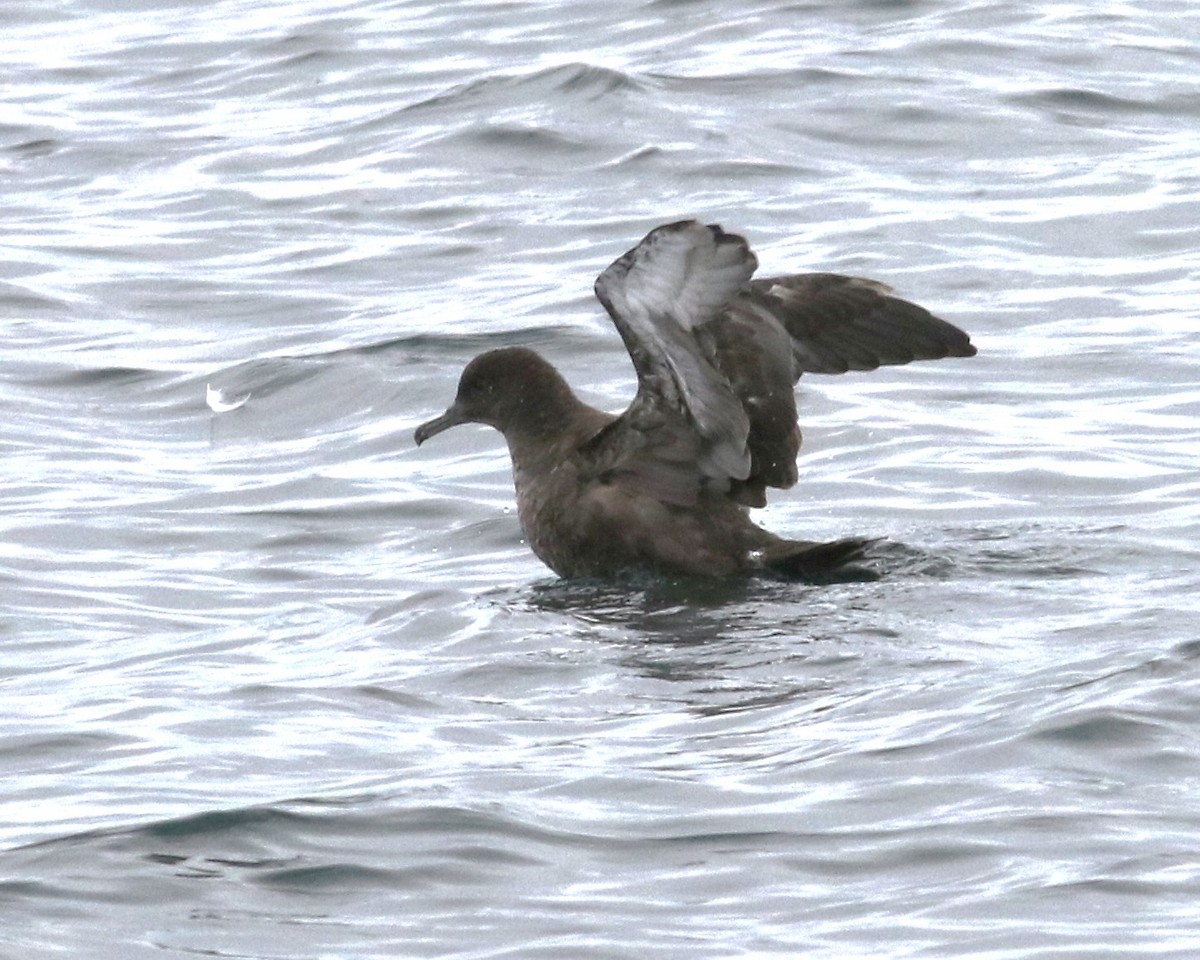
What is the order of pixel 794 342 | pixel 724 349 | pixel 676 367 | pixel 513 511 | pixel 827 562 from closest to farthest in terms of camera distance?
pixel 676 367 → pixel 827 562 → pixel 724 349 → pixel 794 342 → pixel 513 511

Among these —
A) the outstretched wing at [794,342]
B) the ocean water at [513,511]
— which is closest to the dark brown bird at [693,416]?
the outstretched wing at [794,342]

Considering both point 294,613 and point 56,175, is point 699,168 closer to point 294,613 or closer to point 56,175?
Result: point 56,175

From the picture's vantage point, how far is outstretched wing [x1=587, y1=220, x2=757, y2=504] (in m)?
7.91

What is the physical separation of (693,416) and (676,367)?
35 centimetres

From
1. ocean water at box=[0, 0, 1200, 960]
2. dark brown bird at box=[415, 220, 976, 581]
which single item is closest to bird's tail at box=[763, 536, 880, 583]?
dark brown bird at box=[415, 220, 976, 581]

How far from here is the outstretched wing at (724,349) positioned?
8.00m

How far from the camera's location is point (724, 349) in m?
9.25

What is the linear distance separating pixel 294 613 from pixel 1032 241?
6183 mm

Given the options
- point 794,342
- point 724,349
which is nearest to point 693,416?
point 724,349

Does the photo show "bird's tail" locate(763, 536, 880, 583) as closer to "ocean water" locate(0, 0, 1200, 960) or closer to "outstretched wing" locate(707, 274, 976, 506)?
"ocean water" locate(0, 0, 1200, 960)

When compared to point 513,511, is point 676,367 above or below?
above

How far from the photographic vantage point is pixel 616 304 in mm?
8031

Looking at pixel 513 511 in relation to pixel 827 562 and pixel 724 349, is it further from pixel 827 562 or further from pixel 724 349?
pixel 827 562

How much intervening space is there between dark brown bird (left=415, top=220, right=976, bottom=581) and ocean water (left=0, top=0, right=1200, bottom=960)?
201mm
